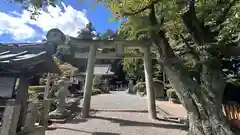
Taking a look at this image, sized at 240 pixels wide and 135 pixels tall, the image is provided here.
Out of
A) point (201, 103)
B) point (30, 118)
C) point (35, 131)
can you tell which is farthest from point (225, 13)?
point (35, 131)

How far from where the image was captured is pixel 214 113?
15.5 feet

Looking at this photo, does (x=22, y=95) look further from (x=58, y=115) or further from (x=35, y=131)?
(x=58, y=115)

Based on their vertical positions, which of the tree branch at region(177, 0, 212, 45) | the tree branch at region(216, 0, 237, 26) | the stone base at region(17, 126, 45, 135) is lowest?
the stone base at region(17, 126, 45, 135)

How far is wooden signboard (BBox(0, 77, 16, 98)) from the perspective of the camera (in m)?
4.18

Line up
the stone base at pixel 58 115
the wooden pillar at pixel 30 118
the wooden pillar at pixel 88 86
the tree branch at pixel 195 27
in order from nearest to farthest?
the wooden pillar at pixel 30 118
the tree branch at pixel 195 27
the stone base at pixel 58 115
the wooden pillar at pixel 88 86

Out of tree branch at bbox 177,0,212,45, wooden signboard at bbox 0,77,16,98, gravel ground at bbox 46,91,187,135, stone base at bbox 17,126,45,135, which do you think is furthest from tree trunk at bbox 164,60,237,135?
wooden signboard at bbox 0,77,16,98

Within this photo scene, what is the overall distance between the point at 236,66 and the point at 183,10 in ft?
36.7

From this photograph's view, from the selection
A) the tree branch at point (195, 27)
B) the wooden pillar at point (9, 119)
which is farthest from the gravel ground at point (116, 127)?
the tree branch at point (195, 27)

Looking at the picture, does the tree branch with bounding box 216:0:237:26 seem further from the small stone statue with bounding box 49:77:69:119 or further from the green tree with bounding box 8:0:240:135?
the small stone statue with bounding box 49:77:69:119

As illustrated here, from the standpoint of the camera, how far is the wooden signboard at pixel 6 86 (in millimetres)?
4176

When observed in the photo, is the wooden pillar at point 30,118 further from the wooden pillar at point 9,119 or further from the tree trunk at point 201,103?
the tree trunk at point 201,103

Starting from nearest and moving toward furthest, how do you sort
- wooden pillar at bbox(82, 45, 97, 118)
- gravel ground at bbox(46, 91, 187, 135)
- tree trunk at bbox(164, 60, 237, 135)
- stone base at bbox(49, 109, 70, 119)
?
tree trunk at bbox(164, 60, 237, 135)
gravel ground at bbox(46, 91, 187, 135)
stone base at bbox(49, 109, 70, 119)
wooden pillar at bbox(82, 45, 97, 118)

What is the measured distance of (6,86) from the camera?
13.8ft

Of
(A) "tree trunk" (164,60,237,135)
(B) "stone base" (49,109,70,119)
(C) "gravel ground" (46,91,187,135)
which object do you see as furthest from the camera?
(B) "stone base" (49,109,70,119)
